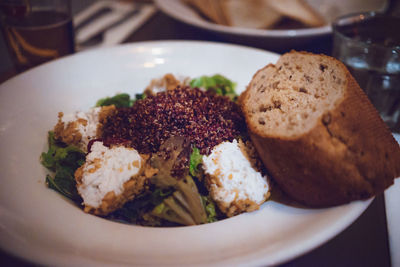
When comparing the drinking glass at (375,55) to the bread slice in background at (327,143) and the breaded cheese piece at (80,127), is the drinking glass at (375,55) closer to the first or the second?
the bread slice in background at (327,143)

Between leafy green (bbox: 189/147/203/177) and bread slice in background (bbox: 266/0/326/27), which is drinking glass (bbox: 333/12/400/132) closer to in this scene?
bread slice in background (bbox: 266/0/326/27)

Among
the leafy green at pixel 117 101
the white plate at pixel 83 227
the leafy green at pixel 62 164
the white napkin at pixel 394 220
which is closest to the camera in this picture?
the white plate at pixel 83 227

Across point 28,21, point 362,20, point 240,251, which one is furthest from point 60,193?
point 362,20

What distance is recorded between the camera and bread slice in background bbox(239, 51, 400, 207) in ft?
4.93

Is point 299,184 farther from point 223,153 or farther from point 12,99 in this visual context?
point 12,99

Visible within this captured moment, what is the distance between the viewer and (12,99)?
6.89 ft

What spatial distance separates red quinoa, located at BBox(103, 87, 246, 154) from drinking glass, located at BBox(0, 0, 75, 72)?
1.50 metres

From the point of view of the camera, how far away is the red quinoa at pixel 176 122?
1.92 m


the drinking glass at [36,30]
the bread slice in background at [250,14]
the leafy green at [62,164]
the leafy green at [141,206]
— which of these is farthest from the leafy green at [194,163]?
the bread slice in background at [250,14]

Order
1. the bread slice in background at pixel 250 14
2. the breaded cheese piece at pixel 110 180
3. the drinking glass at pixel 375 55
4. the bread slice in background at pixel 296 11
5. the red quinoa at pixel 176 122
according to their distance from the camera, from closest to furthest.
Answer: the breaded cheese piece at pixel 110 180
the red quinoa at pixel 176 122
the drinking glass at pixel 375 55
the bread slice in background at pixel 296 11
the bread slice in background at pixel 250 14

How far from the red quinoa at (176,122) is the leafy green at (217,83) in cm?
47

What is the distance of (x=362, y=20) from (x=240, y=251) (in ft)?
9.37

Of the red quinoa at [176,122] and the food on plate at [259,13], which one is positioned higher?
the food on plate at [259,13]

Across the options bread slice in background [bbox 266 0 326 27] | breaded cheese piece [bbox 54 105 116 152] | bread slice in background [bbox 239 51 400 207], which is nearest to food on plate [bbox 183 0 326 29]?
bread slice in background [bbox 266 0 326 27]
